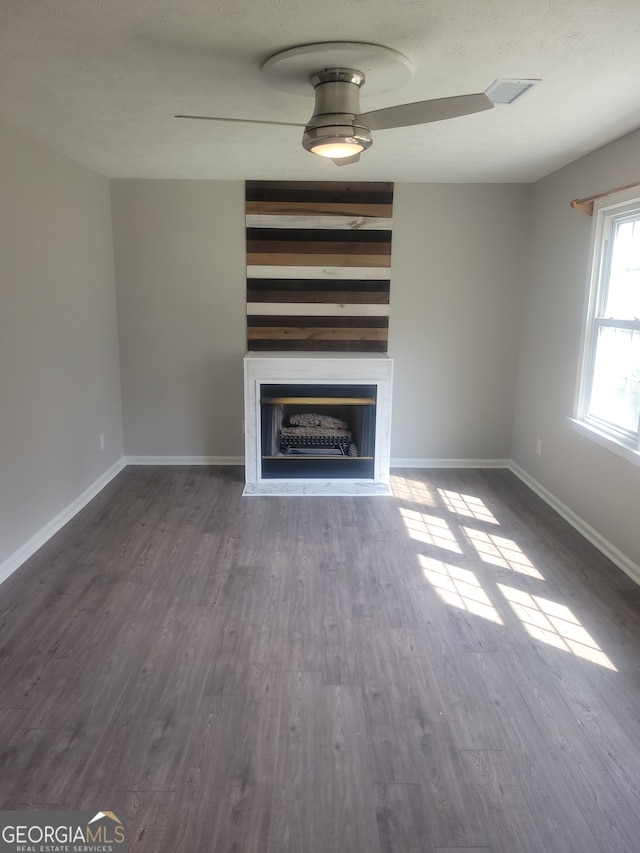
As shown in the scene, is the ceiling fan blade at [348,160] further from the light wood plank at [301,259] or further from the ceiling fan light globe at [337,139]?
the light wood plank at [301,259]

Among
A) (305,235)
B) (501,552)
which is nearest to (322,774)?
(501,552)

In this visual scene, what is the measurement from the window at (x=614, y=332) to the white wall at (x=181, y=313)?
262 centimetres

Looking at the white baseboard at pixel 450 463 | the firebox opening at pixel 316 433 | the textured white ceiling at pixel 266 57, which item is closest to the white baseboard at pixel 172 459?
the firebox opening at pixel 316 433

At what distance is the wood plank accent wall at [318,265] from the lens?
4750mm

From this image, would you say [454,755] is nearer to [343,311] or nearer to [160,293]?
[343,311]

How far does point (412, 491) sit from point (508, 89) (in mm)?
2830

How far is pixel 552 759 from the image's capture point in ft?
6.44

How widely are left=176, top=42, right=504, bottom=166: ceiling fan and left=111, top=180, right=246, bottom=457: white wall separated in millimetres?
2420

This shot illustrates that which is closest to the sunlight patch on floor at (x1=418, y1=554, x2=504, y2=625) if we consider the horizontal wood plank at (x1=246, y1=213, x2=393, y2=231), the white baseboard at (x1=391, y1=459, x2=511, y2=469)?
the white baseboard at (x1=391, y1=459, x2=511, y2=469)

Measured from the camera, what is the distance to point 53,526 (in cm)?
373

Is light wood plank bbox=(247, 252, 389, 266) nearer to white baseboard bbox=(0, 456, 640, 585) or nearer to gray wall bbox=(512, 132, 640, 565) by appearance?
gray wall bbox=(512, 132, 640, 565)

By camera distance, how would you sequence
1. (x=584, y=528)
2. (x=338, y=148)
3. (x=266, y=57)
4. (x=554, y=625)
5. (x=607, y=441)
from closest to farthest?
(x=266, y=57)
(x=338, y=148)
(x=554, y=625)
(x=607, y=441)
(x=584, y=528)

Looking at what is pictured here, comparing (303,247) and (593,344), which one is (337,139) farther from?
(303,247)

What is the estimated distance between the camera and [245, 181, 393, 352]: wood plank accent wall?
4.75 metres
